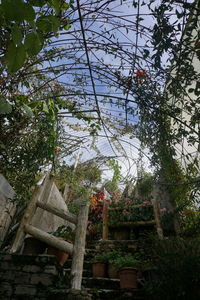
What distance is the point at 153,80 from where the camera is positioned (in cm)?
283

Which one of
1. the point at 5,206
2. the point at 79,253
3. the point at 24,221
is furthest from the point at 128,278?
the point at 5,206

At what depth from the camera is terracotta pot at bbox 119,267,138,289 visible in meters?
3.07

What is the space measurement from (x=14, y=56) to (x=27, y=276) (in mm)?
2789

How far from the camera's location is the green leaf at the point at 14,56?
0.51m

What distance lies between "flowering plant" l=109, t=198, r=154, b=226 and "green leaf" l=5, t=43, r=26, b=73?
5.28m

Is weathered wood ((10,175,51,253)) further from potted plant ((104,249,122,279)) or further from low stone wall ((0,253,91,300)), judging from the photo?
potted plant ((104,249,122,279))

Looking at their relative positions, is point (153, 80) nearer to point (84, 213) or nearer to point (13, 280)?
point (84, 213)

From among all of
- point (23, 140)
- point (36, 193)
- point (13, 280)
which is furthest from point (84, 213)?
point (23, 140)

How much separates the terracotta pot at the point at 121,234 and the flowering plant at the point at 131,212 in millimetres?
231

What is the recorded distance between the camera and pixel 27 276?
270 centimetres

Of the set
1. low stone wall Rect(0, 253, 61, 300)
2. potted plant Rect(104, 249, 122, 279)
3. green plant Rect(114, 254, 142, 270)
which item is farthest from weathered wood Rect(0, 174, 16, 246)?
green plant Rect(114, 254, 142, 270)

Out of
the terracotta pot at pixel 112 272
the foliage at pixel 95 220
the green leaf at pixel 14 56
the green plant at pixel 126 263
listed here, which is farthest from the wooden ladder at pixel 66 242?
the foliage at pixel 95 220

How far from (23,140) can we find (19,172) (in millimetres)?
487

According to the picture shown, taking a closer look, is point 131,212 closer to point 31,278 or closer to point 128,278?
point 128,278
